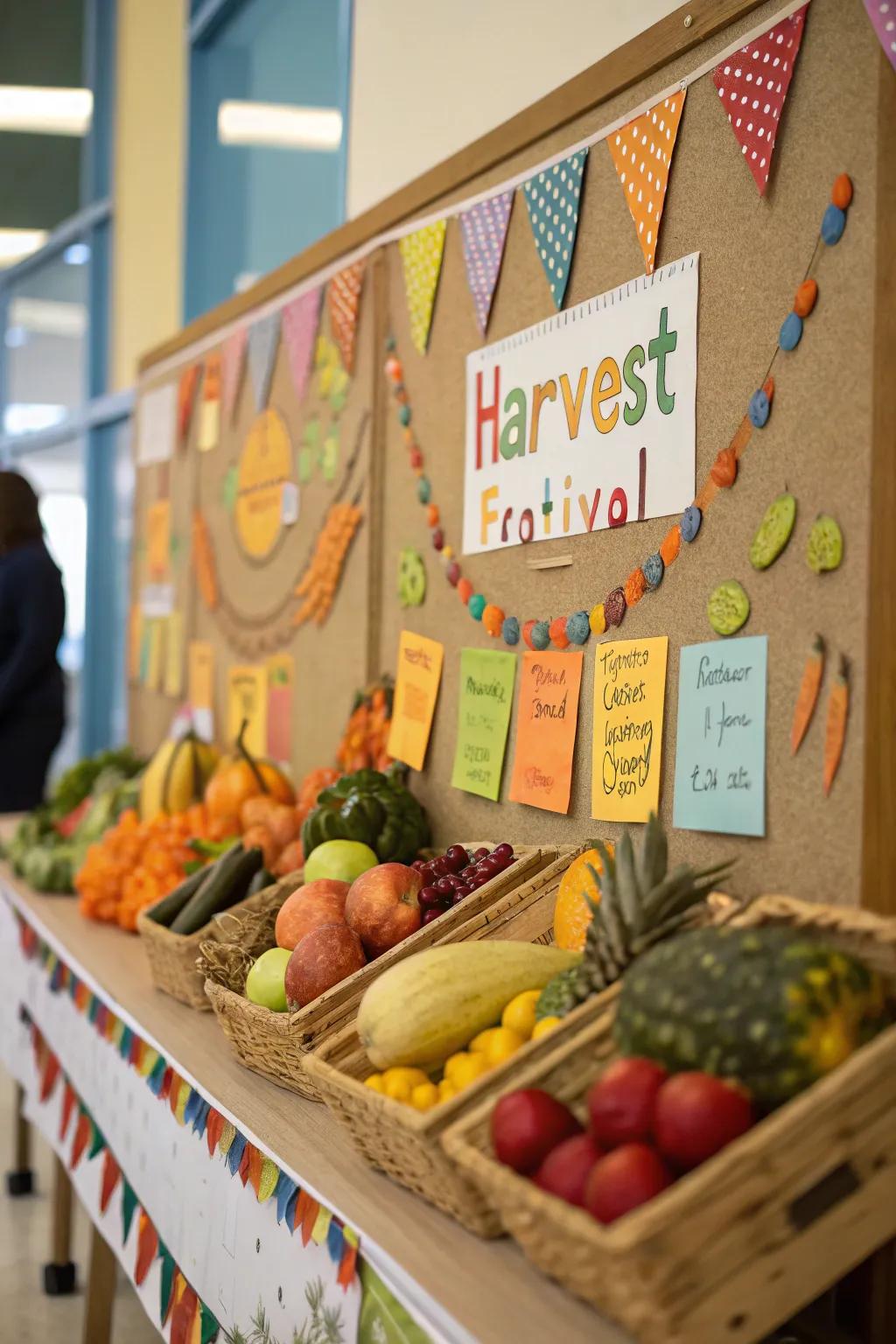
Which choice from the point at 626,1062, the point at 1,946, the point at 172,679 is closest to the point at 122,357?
the point at 172,679

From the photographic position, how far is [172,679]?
350cm

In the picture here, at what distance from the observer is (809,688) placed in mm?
1322

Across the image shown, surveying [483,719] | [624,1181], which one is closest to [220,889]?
[483,719]

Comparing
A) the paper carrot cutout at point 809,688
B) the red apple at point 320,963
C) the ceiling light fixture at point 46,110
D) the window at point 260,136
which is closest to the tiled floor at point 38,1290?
the red apple at point 320,963

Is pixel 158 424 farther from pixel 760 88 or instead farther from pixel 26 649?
pixel 760 88

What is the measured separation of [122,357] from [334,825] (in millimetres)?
3620

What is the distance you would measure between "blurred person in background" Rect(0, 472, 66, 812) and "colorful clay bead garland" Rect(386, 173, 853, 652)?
1.66 meters

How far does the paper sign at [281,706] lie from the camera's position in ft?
9.16

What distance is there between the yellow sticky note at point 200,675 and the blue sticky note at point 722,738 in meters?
1.89

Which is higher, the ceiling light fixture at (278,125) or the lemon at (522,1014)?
the ceiling light fixture at (278,125)

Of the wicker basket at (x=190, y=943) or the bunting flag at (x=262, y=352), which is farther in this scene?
the bunting flag at (x=262, y=352)

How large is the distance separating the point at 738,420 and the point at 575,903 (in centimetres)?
59

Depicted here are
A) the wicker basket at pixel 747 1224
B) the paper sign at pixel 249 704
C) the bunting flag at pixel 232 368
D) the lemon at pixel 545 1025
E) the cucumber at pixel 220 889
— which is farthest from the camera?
the bunting flag at pixel 232 368

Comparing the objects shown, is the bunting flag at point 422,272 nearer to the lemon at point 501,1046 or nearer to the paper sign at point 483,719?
the paper sign at point 483,719
